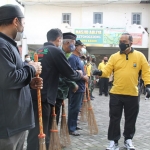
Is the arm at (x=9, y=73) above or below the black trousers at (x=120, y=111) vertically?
above

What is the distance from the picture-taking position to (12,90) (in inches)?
82.2

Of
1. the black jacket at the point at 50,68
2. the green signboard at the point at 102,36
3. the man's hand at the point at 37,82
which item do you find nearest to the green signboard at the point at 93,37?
the green signboard at the point at 102,36

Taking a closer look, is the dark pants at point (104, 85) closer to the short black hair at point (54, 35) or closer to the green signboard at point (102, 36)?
the green signboard at point (102, 36)

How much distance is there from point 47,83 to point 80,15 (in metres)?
19.7

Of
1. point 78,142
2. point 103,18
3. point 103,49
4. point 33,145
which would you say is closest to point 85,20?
point 103,18

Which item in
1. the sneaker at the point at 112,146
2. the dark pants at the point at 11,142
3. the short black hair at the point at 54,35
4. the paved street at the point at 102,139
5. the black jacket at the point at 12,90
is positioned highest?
the short black hair at the point at 54,35

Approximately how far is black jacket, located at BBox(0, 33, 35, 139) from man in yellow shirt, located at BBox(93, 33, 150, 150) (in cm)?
247

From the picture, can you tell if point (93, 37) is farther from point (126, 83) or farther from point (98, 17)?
point (126, 83)

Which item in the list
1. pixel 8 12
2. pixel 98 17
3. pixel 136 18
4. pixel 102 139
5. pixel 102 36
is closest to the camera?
pixel 8 12

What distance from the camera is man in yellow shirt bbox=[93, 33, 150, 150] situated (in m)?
4.36

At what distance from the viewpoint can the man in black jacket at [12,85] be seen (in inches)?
78.7

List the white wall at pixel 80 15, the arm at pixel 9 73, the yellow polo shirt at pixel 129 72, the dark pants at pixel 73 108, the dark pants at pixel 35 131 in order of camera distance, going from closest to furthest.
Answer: the arm at pixel 9 73 → the dark pants at pixel 35 131 → the yellow polo shirt at pixel 129 72 → the dark pants at pixel 73 108 → the white wall at pixel 80 15

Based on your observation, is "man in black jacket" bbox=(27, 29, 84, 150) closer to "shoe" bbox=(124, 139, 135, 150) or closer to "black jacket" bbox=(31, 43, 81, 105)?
"black jacket" bbox=(31, 43, 81, 105)

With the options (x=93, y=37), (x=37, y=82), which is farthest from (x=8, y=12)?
(x=93, y=37)
